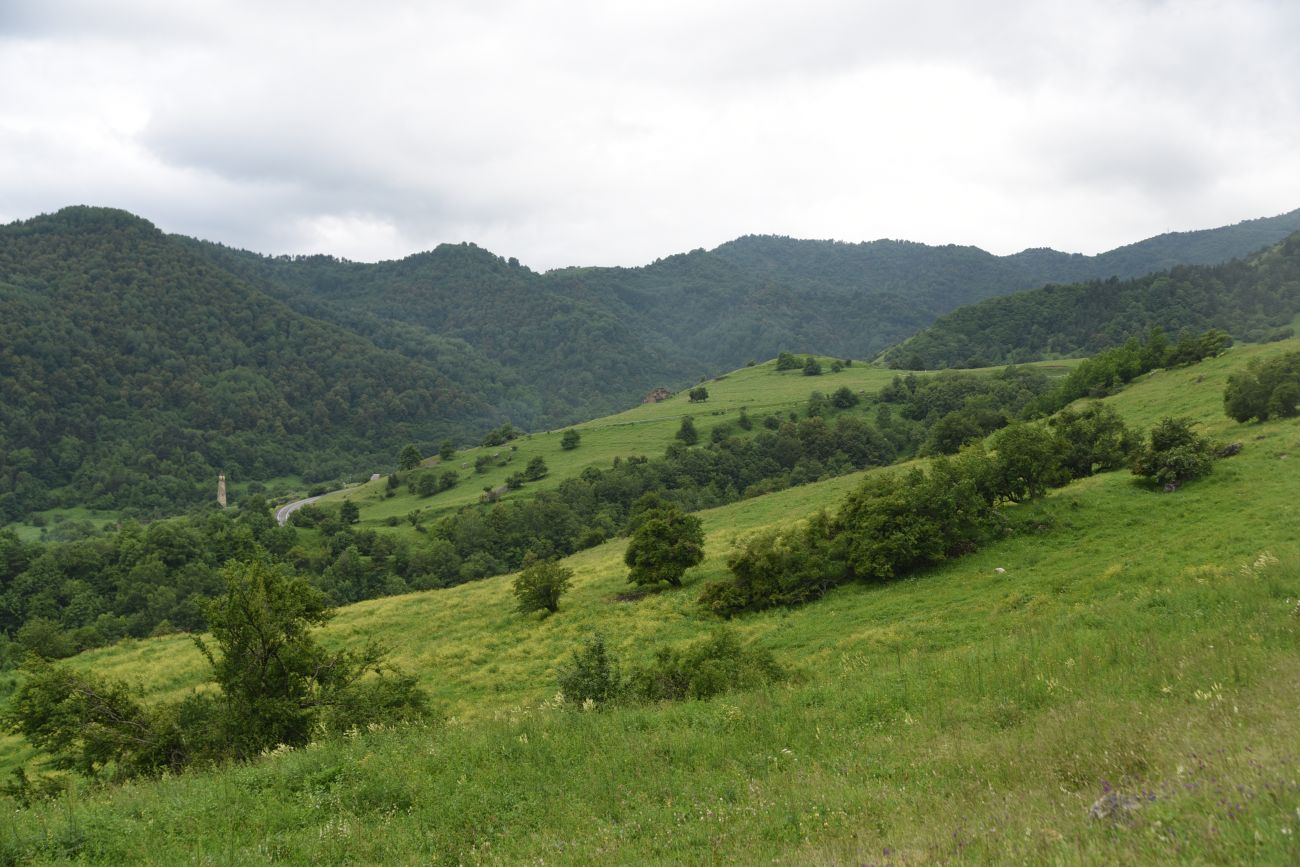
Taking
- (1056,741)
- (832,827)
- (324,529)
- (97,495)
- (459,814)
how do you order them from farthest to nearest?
1. (97,495)
2. (324,529)
3. (459,814)
4. (1056,741)
5. (832,827)

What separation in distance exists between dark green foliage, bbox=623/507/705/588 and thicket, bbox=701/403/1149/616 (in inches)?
176

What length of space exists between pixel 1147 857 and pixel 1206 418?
52586mm

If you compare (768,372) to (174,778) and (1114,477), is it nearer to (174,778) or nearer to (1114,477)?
(1114,477)

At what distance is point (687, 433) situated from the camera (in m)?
126

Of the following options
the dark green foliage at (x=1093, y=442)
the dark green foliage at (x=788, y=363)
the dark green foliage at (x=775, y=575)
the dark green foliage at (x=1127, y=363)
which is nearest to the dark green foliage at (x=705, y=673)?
the dark green foliage at (x=775, y=575)

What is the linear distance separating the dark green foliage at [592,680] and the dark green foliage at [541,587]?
1991cm

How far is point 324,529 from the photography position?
9800 centimetres

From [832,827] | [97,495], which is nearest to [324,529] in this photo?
[832,827]

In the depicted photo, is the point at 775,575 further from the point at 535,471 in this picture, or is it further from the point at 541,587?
the point at 535,471

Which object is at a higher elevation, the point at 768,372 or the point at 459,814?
the point at 768,372

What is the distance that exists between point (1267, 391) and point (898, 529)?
2656 centimetres

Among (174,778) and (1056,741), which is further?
(174,778)

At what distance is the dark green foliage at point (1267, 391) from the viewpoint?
36.8 meters

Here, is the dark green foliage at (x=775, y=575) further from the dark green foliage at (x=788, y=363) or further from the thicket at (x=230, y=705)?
the dark green foliage at (x=788, y=363)
